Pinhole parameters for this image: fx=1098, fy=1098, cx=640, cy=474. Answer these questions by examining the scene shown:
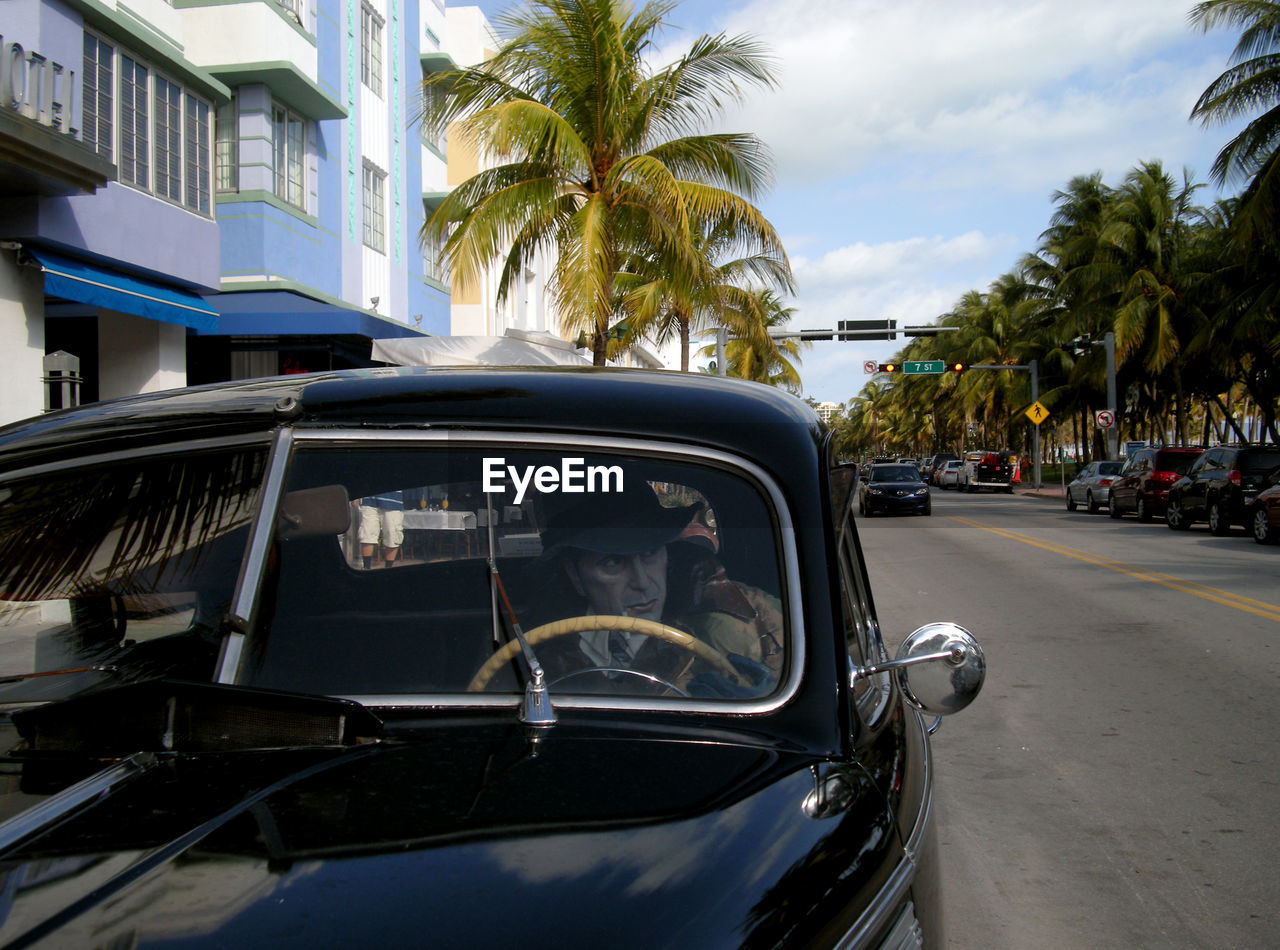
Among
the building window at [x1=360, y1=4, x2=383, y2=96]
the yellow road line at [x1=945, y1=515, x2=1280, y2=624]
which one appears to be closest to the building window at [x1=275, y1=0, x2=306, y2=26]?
the building window at [x1=360, y1=4, x2=383, y2=96]

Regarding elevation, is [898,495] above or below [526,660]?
below

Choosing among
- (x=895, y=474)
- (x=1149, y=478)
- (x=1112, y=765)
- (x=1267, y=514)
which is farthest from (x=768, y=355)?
(x=1112, y=765)

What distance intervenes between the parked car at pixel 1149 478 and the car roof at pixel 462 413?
2491 centimetres

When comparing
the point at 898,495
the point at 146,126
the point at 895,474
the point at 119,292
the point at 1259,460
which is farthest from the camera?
the point at 895,474

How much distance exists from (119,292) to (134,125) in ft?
8.55

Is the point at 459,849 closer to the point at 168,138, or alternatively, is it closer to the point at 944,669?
the point at 944,669

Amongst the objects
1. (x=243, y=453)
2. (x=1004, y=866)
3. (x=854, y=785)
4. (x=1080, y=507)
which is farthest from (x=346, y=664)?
(x=1080, y=507)

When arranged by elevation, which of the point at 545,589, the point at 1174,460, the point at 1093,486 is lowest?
the point at 1093,486

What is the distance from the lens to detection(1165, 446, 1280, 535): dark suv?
20469mm

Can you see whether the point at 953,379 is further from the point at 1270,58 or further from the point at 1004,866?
the point at 1004,866

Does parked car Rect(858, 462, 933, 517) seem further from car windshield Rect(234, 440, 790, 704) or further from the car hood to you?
the car hood

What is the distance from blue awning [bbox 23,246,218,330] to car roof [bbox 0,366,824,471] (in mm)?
11290

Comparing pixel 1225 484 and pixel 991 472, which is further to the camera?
pixel 991 472

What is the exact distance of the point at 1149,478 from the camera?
2588cm
